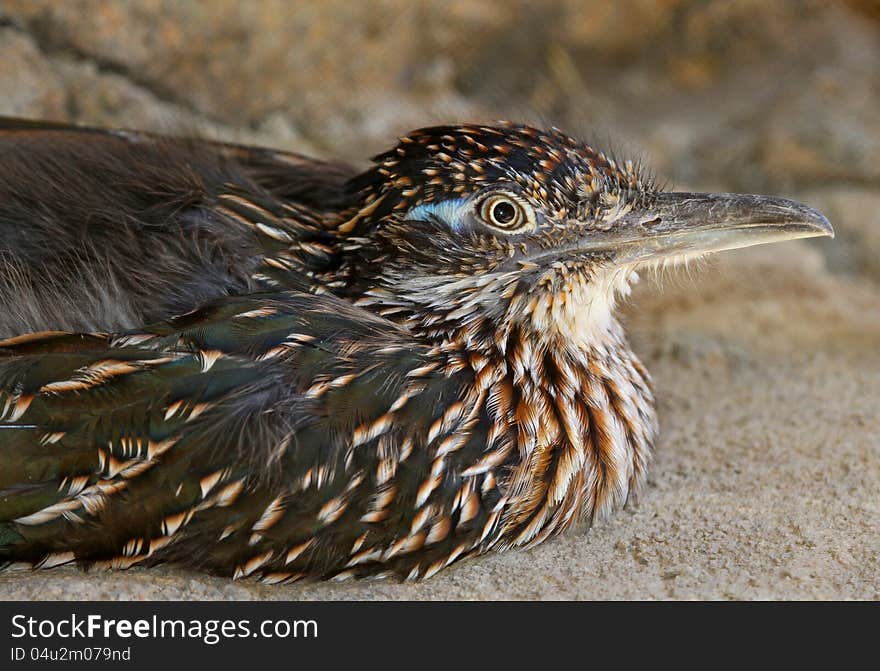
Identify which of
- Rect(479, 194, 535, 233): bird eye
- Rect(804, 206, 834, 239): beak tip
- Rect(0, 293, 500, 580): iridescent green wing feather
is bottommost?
Rect(0, 293, 500, 580): iridescent green wing feather

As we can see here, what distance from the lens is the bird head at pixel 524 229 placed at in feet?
10.2

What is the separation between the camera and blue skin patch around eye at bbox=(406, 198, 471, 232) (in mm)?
3107

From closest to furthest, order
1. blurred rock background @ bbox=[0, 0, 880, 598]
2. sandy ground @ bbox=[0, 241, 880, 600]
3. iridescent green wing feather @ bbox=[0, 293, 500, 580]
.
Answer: iridescent green wing feather @ bbox=[0, 293, 500, 580] < sandy ground @ bbox=[0, 241, 880, 600] < blurred rock background @ bbox=[0, 0, 880, 598]

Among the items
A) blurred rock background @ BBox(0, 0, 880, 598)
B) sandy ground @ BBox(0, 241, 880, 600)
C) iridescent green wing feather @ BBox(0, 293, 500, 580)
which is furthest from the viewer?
blurred rock background @ BBox(0, 0, 880, 598)

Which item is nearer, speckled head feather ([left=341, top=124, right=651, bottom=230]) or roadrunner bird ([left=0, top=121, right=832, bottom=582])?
roadrunner bird ([left=0, top=121, right=832, bottom=582])

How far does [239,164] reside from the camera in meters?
3.79

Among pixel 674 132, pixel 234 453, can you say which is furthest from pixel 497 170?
pixel 674 132

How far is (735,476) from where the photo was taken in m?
3.54

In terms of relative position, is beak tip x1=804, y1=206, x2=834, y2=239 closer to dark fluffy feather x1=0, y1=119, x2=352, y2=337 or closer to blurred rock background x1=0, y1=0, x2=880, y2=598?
blurred rock background x1=0, y1=0, x2=880, y2=598

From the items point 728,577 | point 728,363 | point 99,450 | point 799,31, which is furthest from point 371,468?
point 799,31

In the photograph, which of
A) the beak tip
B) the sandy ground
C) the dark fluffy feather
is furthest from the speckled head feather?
the sandy ground

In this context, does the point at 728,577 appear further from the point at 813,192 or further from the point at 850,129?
the point at 850,129

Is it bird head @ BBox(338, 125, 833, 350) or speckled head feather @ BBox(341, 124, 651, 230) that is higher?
speckled head feather @ BBox(341, 124, 651, 230)

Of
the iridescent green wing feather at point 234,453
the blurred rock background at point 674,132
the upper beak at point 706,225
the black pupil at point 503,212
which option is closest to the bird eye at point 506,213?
the black pupil at point 503,212
